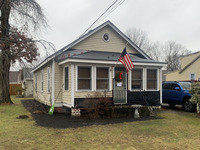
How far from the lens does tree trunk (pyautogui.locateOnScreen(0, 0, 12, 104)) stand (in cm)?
1022

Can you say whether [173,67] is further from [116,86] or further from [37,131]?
[37,131]

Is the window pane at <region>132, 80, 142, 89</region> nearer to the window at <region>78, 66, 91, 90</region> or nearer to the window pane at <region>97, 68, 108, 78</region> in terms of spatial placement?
the window pane at <region>97, 68, 108, 78</region>

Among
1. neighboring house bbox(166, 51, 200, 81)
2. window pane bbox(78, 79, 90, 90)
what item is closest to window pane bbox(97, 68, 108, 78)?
window pane bbox(78, 79, 90, 90)

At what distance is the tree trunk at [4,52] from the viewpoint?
Result: 10.2m

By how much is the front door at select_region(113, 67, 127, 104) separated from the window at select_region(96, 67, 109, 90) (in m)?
0.55

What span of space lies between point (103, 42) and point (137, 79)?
10.8 ft

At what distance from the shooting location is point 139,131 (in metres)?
7.27

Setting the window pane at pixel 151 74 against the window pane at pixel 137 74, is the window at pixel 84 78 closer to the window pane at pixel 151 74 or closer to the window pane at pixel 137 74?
the window pane at pixel 137 74

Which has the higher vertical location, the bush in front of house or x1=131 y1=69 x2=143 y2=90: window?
x1=131 y1=69 x2=143 y2=90: window

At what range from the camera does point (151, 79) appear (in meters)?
12.6

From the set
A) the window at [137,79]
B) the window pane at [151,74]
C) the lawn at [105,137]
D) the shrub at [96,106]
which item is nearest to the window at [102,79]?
the shrub at [96,106]

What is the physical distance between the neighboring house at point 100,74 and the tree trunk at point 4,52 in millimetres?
2481

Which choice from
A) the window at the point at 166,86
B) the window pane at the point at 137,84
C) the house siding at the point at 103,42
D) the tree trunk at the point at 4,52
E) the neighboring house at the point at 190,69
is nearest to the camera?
the tree trunk at the point at 4,52

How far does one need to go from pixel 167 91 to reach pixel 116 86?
4385mm
